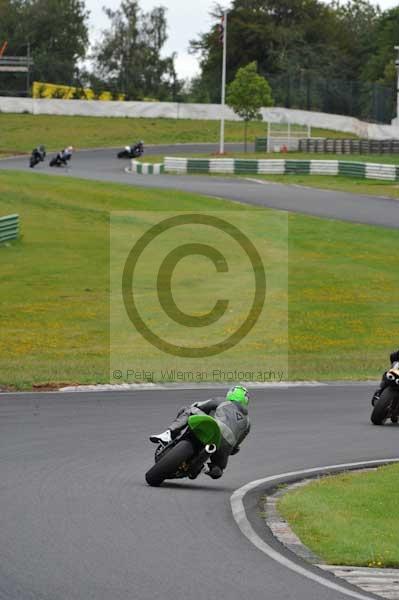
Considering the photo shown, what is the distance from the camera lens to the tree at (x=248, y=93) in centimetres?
7394

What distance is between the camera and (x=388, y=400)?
15945 millimetres

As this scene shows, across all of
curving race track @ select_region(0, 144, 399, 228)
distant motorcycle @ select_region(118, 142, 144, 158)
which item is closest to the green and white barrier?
curving race track @ select_region(0, 144, 399, 228)

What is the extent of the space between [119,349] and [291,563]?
15.6 meters

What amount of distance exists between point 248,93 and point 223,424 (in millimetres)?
64529

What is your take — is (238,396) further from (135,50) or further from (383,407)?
(135,50)

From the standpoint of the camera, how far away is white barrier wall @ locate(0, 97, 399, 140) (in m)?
86.8

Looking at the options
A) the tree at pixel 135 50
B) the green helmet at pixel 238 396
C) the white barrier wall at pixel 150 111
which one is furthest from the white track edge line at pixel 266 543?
the tree at pixel 135 50

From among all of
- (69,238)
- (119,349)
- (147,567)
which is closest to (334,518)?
(147,567)

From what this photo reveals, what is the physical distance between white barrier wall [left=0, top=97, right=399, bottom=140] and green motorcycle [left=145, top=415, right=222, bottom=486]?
75.7 m

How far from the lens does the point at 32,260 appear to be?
111 feet

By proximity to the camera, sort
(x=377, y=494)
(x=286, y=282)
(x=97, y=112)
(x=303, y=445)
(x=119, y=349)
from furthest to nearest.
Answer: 1. (x=97, y=112)
2. (x=286, y=282)
3. (x=119, y=349)
4. (x=303, y=445)
5. (x=377, y=494)

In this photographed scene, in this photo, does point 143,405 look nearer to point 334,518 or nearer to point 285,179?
point 334,518

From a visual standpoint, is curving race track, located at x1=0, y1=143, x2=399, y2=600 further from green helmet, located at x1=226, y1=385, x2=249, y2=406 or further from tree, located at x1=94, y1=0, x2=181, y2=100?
tree, located at x1=94, y1=0, x2=181, y2=100

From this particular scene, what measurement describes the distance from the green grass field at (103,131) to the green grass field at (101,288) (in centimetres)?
2979
